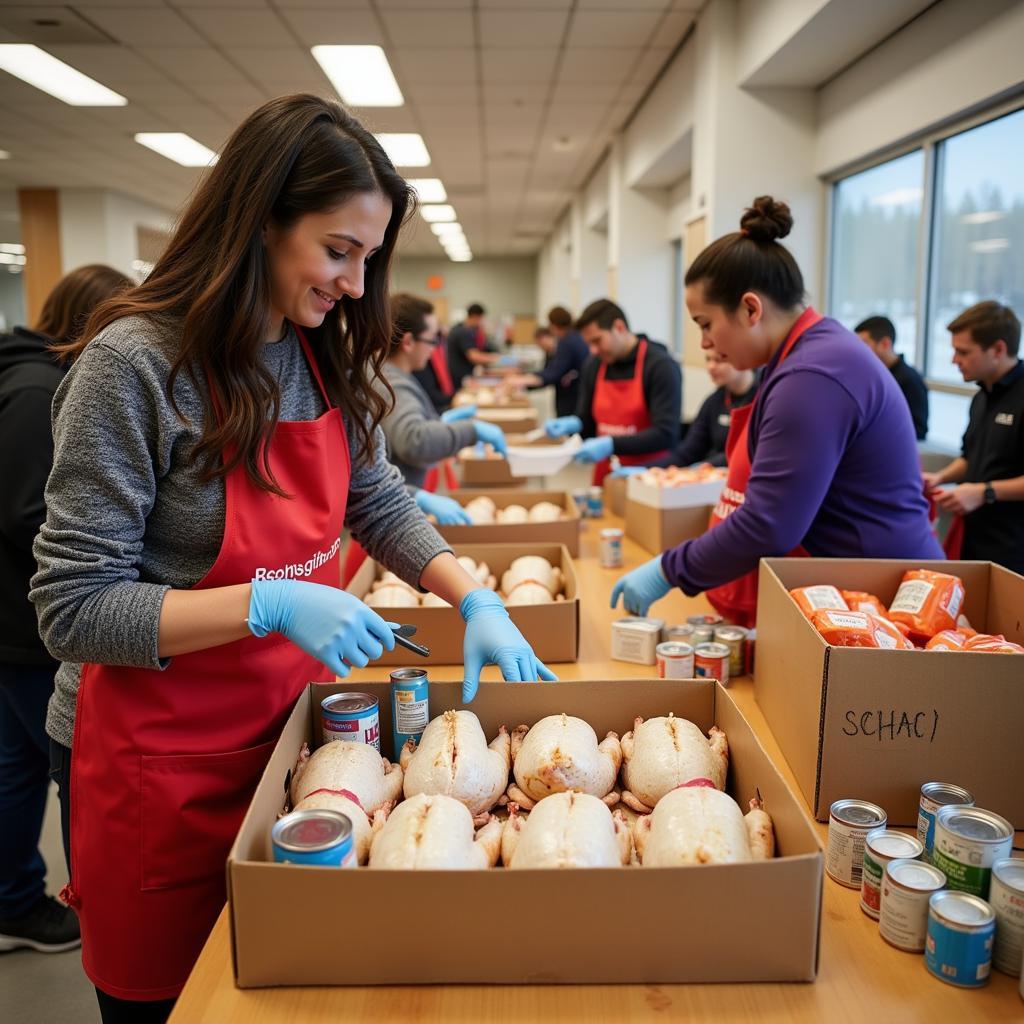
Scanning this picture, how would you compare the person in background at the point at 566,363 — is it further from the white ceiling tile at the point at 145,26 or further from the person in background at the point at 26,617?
the person in background at the point at 26,617

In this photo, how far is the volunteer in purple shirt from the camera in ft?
5.59

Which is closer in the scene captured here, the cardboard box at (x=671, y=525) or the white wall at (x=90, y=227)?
the cardboard box at (x=671, y=525)

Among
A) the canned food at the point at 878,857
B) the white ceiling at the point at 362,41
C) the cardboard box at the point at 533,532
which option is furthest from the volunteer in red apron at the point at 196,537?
the white ceiling at the point at 362,41

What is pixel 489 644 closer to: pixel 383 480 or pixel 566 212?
pixel 383 480

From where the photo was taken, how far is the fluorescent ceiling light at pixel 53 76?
574 centimetres

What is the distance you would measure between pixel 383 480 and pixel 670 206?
7.96m

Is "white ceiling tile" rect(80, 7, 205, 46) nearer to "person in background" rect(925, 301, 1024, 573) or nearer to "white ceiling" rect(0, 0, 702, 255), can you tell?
"white ceiling" rect(0, 0, 702, 255)

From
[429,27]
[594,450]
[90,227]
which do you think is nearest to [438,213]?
[90,227]

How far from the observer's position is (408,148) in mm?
8797

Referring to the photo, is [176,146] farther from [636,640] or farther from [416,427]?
[636,640]

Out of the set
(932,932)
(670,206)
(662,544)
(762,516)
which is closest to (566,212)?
(670,206)

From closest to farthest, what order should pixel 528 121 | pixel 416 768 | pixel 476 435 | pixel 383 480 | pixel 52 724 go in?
1. pixel 416 768
2. pixel 52 724
3. pixel 383 480
4. pixel 476 435
5. pixel 528 121

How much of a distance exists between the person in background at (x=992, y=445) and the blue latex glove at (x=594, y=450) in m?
1.28

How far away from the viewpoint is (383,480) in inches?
64.8
